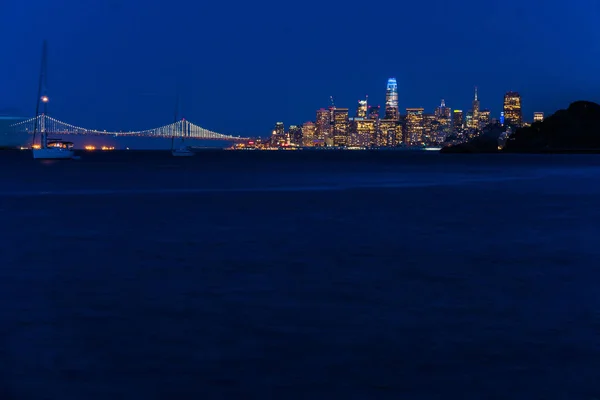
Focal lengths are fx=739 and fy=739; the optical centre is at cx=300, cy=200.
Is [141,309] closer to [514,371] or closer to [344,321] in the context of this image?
[344,321]

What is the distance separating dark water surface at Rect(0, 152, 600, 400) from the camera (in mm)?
7238

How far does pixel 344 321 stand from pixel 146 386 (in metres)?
3.46

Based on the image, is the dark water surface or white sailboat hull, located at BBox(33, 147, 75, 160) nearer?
the dark water surface

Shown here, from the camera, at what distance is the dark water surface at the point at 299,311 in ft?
23.7

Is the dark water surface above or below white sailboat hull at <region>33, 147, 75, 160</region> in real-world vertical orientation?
below

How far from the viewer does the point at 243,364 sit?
7.81 m

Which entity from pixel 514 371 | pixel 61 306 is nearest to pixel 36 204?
pixel 61 306

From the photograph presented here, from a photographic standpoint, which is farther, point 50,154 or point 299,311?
point 50,154

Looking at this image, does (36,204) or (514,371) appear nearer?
(514,371)

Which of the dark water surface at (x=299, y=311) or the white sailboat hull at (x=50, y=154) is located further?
the white sailboat hull at (x=50, y=154)

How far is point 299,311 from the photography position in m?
10.5

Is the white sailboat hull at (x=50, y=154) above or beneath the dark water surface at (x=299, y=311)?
above

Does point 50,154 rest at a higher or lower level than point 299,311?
higher

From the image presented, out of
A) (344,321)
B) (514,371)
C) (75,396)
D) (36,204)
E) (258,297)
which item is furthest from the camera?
(36,204)
